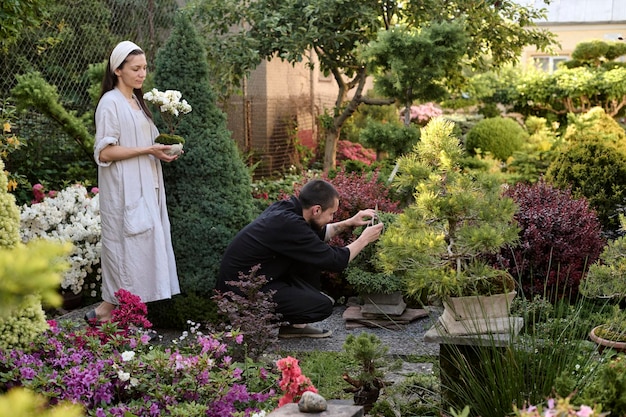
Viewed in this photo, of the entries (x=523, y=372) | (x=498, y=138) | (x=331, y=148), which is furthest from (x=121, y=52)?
(x=498, y=138)

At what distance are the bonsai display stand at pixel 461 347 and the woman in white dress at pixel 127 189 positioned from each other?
2.51 meters

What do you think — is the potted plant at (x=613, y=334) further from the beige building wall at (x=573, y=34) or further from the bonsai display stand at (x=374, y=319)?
the beige building wall at (x=573, y=34)

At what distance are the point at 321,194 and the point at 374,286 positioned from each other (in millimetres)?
1084

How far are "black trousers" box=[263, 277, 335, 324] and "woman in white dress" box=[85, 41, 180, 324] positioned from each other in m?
0.85

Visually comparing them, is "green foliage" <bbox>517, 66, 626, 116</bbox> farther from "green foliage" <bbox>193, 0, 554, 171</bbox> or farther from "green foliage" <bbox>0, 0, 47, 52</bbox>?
"green foliage" <bbox>0, 0, 47, 52</bbox>

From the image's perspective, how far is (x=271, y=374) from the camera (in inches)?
168

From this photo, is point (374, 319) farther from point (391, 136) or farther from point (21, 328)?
point (391, 136)

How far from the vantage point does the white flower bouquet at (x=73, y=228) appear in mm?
7016

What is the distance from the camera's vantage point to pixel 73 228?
708cm

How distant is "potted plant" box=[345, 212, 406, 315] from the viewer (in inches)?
253

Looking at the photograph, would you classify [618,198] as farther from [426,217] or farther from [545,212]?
[426,217]

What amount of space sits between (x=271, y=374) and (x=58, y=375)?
108 centimetres

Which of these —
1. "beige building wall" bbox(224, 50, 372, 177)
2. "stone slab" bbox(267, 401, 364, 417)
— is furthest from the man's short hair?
"beige building wall" bbox(224, 50, 372, 177)

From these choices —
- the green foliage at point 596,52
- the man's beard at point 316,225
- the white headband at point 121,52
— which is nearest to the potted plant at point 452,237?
the man's beard at point 316,225
